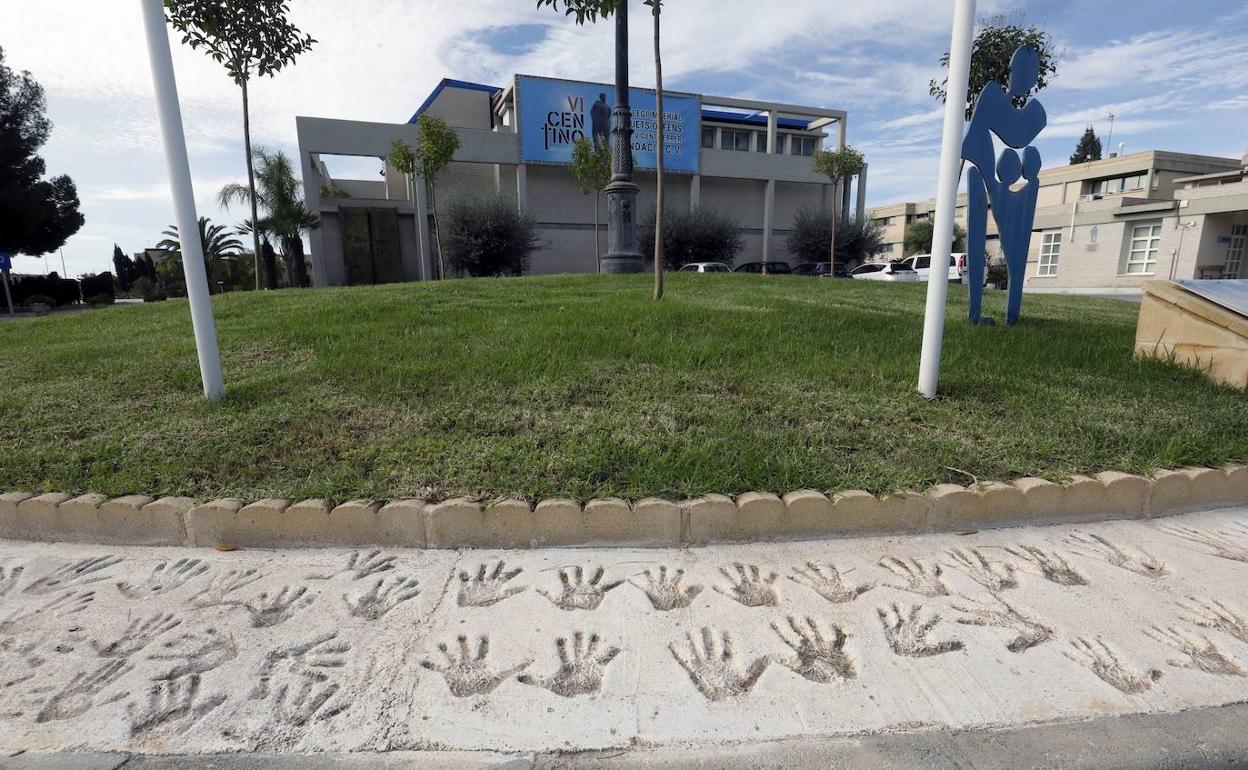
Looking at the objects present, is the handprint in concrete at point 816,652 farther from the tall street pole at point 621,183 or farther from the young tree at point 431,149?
the young tree at point 431,149

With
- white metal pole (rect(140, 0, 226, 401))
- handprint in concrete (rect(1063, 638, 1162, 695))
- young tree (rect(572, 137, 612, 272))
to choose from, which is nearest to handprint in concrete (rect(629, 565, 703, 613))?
handprint in concrete (rect(1063, 638, 1162, 695))

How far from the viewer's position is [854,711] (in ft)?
6.32

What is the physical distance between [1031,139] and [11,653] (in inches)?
349

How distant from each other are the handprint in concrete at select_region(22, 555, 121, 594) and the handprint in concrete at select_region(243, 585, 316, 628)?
2.83 ft

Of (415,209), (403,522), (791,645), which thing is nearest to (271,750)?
(403,522)

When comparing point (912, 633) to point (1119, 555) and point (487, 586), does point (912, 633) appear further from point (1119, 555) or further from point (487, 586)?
point (487, 586)

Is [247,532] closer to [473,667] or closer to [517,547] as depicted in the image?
[517,547]

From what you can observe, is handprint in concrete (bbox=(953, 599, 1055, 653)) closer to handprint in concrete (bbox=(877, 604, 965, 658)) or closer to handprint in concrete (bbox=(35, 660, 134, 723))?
handprint in concrete (bbox=(877, 604, 965, 658))

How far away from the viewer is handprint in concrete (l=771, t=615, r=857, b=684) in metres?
2.10

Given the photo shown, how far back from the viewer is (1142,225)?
93.2 feet

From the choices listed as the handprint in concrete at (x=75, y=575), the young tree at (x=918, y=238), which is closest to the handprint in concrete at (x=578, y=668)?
the handprint in concrete at (x=75, y=575)

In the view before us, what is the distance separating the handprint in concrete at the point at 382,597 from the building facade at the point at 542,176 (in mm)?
26100

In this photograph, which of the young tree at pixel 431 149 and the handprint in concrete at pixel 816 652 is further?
the young tree at pixel 431 149

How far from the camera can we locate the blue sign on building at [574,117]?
2736 centimetres
